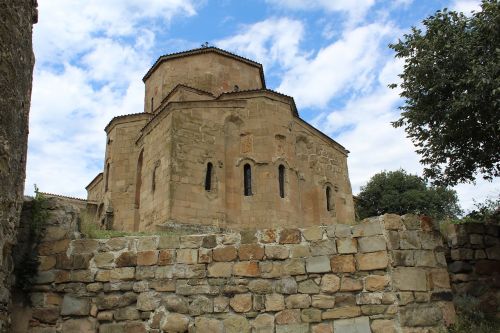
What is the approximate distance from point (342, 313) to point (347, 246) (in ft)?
2.60

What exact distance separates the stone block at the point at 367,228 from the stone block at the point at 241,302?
1.53 meters

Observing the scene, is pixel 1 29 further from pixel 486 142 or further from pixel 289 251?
pixel 486 142

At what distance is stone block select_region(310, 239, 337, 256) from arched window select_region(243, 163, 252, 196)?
10495 millimetres

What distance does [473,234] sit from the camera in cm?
619

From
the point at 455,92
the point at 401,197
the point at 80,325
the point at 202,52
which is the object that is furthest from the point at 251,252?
the point at 401,197

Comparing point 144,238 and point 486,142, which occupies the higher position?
point 486,142

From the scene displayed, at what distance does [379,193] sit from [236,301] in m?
27.0

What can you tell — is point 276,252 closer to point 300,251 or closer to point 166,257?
point 300,251

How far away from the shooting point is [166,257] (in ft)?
18.7

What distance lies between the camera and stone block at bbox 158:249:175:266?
5676 millimetres

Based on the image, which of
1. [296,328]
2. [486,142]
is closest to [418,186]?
[486,142]

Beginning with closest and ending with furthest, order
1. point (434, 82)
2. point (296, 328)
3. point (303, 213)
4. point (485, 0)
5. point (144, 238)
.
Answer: point (296, 328) < point (144, 238) < point (485, 0) < point (434, 82) < point (303, 213)

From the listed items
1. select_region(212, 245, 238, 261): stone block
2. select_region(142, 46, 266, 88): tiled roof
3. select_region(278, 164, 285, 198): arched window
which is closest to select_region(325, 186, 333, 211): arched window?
select_region(278, 164, 285, 198): arched window

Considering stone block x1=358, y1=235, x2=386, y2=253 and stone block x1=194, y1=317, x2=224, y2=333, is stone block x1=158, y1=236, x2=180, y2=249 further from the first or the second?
stone block x1=358, y1=235, x2=386, y2=253
